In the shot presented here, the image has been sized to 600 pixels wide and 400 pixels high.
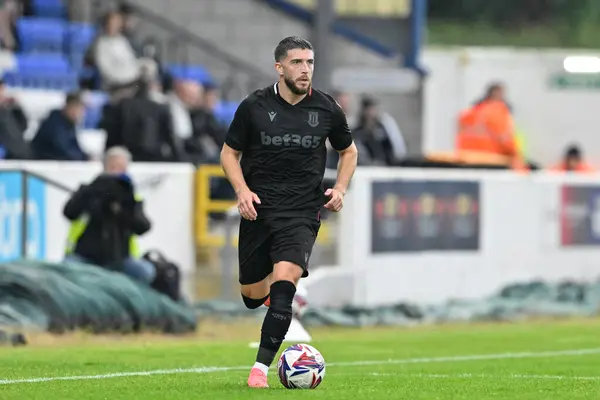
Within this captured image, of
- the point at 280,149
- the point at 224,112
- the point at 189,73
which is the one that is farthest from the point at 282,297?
the point at 189,73

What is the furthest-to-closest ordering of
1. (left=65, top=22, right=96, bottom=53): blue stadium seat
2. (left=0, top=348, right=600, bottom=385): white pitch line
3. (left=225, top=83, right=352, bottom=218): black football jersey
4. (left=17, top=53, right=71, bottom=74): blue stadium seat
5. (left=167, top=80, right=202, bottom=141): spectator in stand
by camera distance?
(left=65, top=22, right=96, bottom=53): blue stadium seat, (left=17, top=53, right=71, bottom=74): blue stadium seat, (left=167, top=80, right=202, bottom=141): spectator in stand, (left=0, top=348, right=600, bottom=385): white pitch line, (left=225, top=83, right=352, bottom=218): black football jersey

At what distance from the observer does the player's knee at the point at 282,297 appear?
10008 millimetres

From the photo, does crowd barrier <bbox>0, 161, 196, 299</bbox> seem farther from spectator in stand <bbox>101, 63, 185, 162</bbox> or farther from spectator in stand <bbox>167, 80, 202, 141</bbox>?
spectator in stand <bbox>167, 80, 202, 141</bbox>

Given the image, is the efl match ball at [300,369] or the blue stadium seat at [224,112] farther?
the blue stadium seat at [224,112]

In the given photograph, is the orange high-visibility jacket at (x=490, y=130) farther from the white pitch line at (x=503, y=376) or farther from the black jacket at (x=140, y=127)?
the white pitch line at (x=503, y=376)

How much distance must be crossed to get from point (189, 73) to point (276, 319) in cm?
1500

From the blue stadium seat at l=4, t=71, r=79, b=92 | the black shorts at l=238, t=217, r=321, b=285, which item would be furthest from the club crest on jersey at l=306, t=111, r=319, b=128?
the blue stadium seat at l=4, t=71, r=79, b=92

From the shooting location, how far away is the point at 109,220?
54.7 feet

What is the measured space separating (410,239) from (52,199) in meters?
4.85

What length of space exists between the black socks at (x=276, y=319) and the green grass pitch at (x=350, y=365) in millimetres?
238

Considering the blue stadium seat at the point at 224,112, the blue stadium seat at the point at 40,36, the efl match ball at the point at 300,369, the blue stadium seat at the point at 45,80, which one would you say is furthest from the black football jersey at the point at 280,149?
the blue stadium seat at the point at 40,36

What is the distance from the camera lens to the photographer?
16578 mm

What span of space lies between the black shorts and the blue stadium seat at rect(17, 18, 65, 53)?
13028 millimetres

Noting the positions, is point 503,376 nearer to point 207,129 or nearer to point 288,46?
point 288,46
